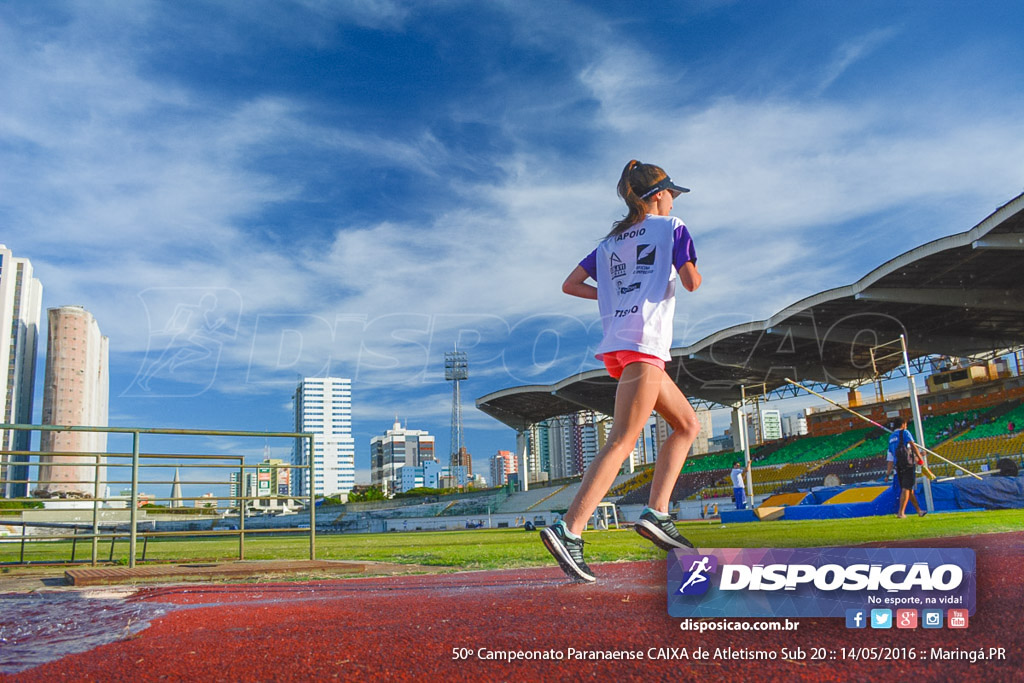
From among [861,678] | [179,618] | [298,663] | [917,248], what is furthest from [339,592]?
[917,248]

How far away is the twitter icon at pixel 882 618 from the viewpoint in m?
1.63

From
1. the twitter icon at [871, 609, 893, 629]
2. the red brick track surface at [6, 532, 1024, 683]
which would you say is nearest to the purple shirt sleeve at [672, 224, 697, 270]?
the red brick track surface at [6, 532, 1024, 683]

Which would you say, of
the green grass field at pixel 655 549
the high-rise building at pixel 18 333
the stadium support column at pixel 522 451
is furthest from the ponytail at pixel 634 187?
the high-rise building at pixel 18 333

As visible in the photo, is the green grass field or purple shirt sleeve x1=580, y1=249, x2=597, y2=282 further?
the green grass field

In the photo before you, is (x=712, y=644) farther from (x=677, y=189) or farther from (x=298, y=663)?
(x=677, y=189)

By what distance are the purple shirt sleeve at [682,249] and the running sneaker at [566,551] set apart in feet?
4.04

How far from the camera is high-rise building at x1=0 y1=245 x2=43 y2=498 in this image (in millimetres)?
100625

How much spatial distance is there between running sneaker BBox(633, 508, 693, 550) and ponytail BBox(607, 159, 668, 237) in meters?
1.27

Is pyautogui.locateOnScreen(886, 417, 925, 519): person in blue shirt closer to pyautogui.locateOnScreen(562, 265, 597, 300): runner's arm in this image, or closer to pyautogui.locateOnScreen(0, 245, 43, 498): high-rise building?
pyautogui.locateOnScreen(562, 265, 597, 300): runner's arm

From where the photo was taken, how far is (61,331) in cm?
10512

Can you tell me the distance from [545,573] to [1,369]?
11669 cm

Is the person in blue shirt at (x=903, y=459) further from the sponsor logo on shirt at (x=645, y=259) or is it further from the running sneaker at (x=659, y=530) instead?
the sponsor logo on shirt at (x=645, y=259)

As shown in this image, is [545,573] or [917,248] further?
[917,248]

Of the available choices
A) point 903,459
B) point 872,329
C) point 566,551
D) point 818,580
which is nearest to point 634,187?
point 566,551
